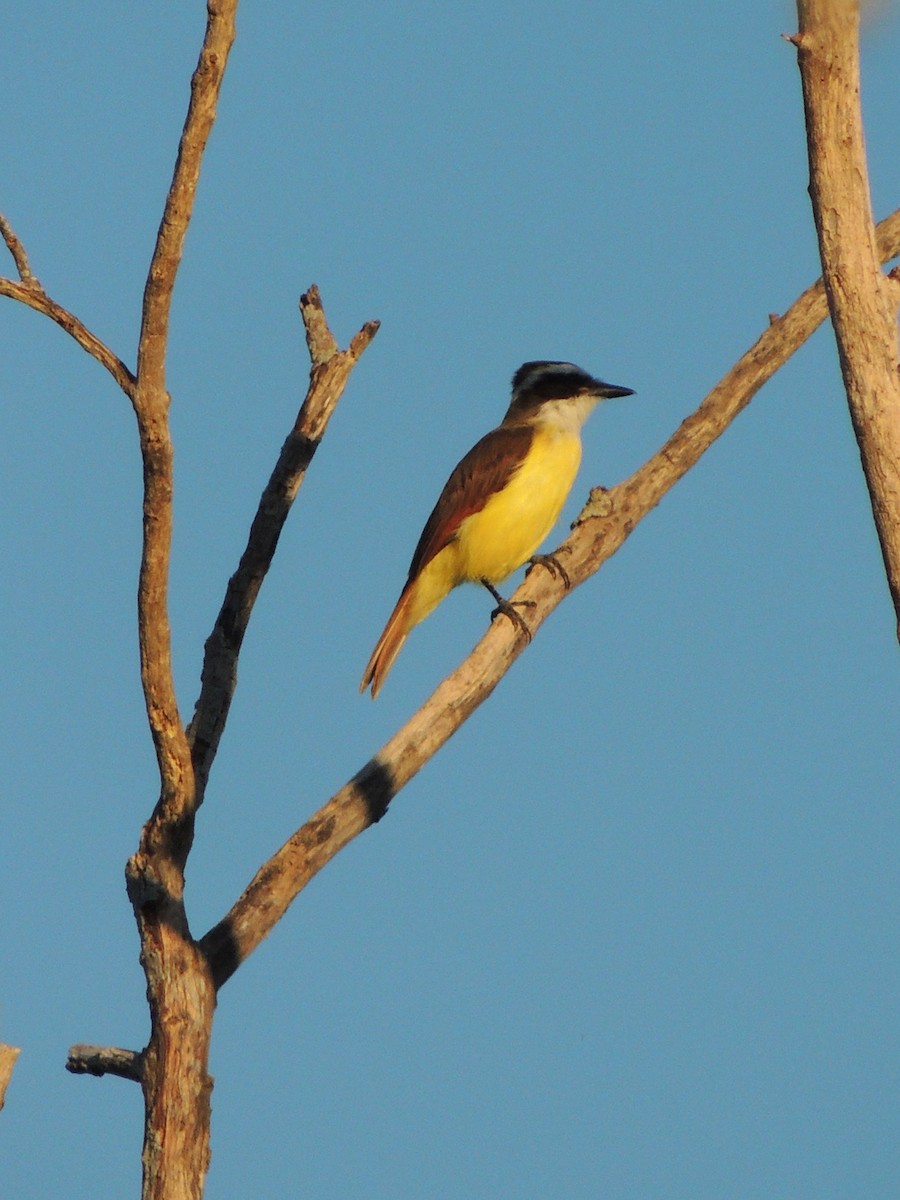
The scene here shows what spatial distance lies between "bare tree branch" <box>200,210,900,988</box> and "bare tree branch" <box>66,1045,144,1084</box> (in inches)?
17.7

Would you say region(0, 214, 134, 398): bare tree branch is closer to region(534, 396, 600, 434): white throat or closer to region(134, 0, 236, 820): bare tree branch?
region(134, 0, 236, 820): bare tree branch

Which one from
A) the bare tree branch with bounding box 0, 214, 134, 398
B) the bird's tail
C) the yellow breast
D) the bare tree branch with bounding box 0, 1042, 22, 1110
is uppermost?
the yellow breast

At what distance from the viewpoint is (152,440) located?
5.89 meters

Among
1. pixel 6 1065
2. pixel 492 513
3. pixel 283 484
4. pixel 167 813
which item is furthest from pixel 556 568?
pixel 6 1065

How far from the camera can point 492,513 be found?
9.94 metres

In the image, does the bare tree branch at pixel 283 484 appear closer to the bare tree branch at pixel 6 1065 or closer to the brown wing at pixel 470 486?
the bare tree branch at pixel 6 1065

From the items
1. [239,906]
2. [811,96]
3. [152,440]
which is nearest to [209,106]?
[152,440]


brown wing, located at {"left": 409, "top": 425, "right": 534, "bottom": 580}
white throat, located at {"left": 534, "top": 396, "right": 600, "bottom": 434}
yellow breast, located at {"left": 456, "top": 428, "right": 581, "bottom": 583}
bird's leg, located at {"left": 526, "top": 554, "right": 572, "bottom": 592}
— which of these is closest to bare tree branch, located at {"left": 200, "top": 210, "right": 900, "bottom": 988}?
bird's leg, located at {"left": 526, "top": 554, "right": 572, "bottom": 592}

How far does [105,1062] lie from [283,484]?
8.24 feet

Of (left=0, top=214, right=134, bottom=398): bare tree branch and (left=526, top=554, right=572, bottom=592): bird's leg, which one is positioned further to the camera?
(left=526, top=554, right=572, bottom=592): bird's leg

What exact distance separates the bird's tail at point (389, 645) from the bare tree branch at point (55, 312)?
360cm

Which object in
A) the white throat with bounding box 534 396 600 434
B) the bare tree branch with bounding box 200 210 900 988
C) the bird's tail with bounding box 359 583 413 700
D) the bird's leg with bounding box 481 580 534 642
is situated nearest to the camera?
the bare tree branch with bounding box 200 210 900 988

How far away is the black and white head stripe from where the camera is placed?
35.6 ft

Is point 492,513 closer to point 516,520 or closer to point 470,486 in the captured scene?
point 516,520
